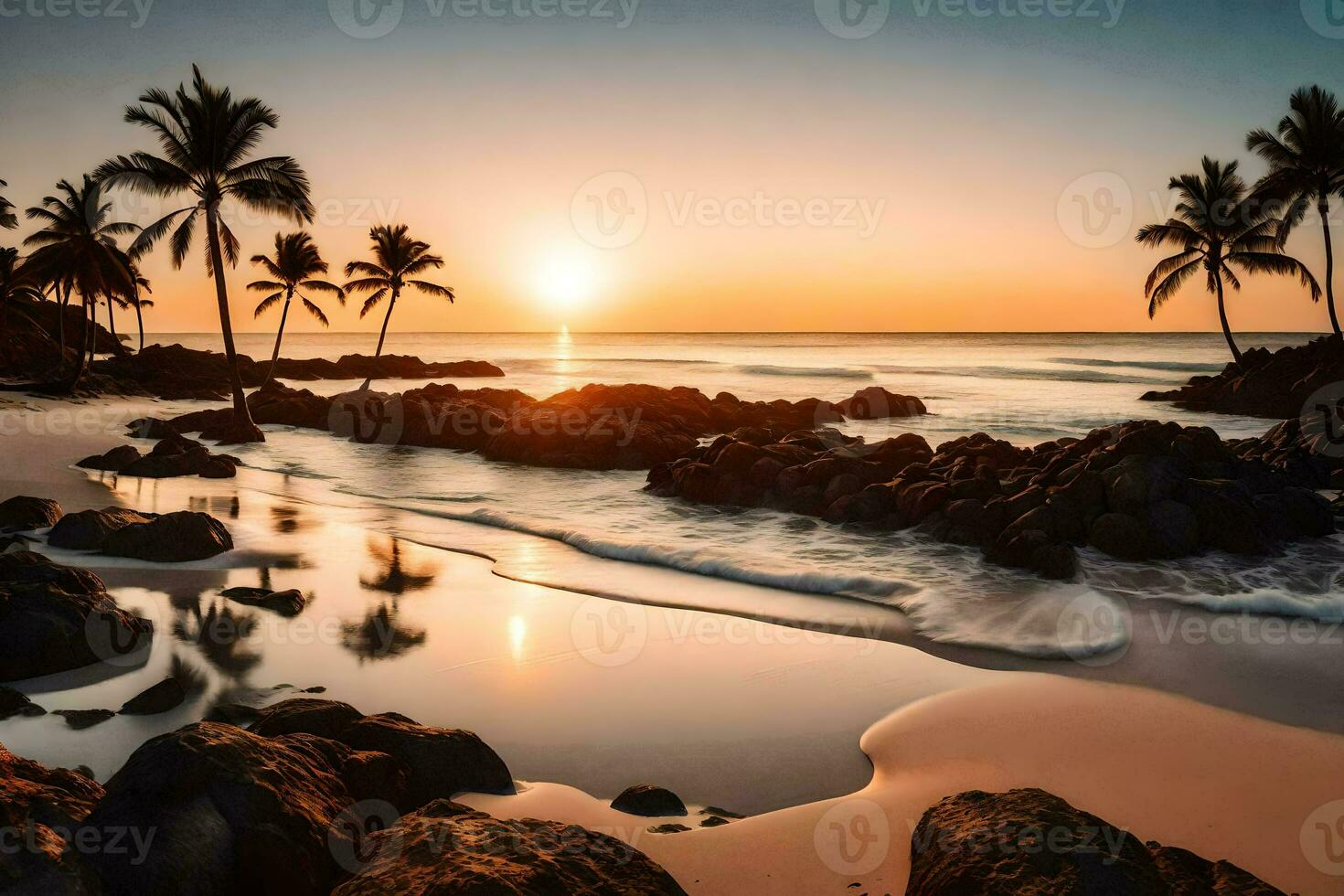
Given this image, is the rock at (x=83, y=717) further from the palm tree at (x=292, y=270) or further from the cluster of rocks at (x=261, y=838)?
the palm tree at (x=292, y=270)

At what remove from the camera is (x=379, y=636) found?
23.0 feet

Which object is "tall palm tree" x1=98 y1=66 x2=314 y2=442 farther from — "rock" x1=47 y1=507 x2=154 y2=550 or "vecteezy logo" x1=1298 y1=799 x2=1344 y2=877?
"vecteezy logo" x1=1298 y1=799 x2=1344 y2=877

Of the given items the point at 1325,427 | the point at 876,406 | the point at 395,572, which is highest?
the point at 1325,427

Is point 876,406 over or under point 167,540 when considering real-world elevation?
over

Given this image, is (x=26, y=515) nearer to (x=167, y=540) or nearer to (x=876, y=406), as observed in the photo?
(x=167, y=540)

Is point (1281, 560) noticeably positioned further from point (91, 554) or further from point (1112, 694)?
point (91, 554)

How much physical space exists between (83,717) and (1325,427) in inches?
795

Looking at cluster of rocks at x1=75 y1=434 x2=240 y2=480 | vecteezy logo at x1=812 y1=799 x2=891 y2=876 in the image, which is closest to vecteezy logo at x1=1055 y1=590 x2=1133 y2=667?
vecteezy logo at x1=812 y1=799 x2=891 y2=876

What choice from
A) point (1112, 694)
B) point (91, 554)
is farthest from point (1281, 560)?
point (91, 554)

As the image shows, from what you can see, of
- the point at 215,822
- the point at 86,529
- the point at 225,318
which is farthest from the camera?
the point at 225,318

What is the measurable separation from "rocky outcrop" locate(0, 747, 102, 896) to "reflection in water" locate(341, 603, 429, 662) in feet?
10.1

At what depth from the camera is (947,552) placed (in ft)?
35.3

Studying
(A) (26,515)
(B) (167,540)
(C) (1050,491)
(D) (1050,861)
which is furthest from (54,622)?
(C) (1050,491)

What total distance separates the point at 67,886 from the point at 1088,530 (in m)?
11.2
